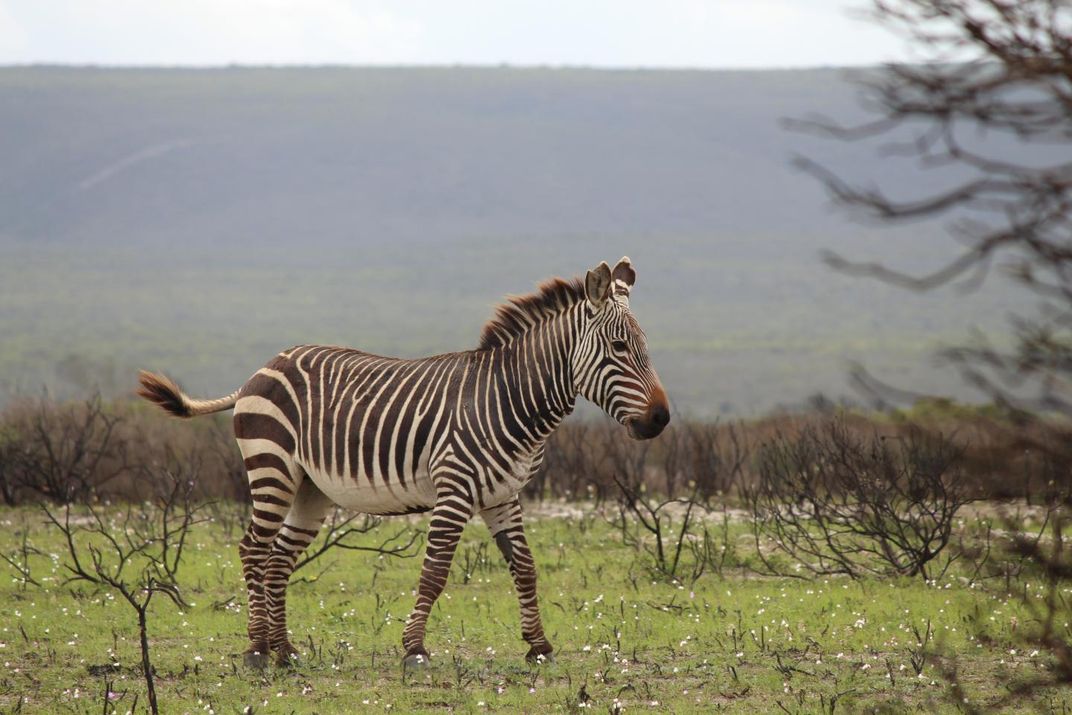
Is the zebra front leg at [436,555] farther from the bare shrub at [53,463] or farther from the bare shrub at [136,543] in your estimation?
the bare shrub at [53,463]

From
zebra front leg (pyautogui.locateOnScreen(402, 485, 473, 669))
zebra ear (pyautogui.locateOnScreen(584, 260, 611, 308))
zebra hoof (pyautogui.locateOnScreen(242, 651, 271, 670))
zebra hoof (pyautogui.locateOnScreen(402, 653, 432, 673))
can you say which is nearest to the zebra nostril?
zebra ear (pyautogui.locateOnScreen(584, 260, 611, 308))

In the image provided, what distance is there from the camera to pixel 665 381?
7469cm

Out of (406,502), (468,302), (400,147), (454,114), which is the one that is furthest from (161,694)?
(454,114)

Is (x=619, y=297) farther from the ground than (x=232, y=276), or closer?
closer

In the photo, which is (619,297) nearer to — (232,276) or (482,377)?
(482,377)

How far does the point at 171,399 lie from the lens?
9.06m

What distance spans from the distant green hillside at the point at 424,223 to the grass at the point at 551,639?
38213 mm

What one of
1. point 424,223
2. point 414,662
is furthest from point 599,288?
point 424,223

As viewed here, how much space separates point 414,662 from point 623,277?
8.51 ft

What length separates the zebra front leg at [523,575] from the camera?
824 centimetres

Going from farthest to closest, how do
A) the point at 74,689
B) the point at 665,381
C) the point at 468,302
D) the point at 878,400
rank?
the point at 468,302 → the point at 665,381 → the point at 74,689 → the point at 878,400

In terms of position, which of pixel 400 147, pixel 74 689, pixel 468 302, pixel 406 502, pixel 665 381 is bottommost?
pixel 74 689

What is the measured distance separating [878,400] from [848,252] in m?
108

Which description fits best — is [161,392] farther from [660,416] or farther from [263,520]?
[660,416]
